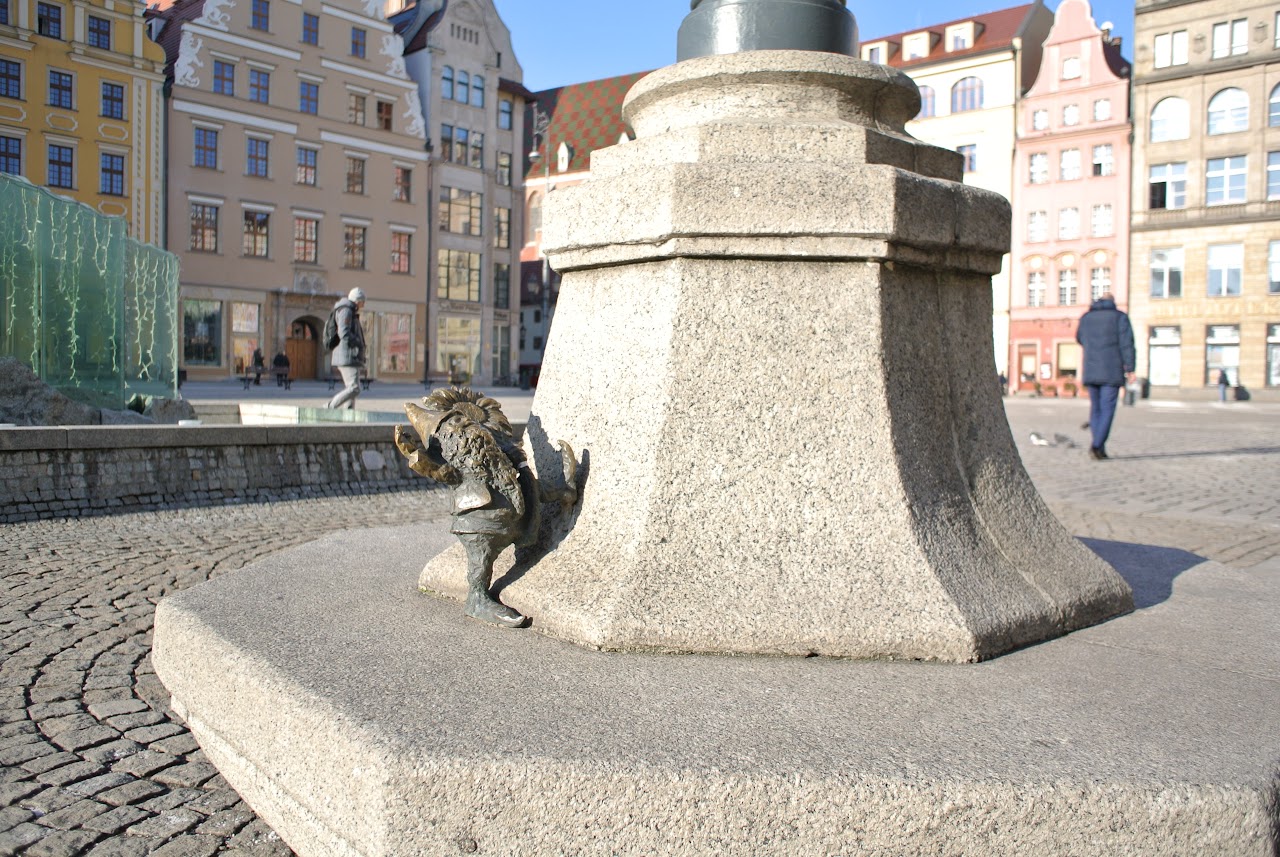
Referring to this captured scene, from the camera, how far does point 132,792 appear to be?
107 inches

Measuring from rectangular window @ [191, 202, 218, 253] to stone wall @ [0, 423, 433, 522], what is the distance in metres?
31.6

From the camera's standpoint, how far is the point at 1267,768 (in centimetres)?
207

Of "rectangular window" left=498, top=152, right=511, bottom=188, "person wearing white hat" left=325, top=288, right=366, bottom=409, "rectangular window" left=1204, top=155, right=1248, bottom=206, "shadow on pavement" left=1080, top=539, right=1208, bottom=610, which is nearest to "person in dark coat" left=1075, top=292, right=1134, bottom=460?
"shadow on pavement" left=1080, top=539, right=1208, bottom=610

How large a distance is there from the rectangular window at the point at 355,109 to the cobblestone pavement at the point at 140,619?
36299mm

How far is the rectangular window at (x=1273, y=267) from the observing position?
1590 inches

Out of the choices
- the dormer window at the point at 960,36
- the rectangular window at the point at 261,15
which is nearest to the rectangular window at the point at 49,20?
the rectangular window at the point at 261,15

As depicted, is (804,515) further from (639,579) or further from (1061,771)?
(1061,771)

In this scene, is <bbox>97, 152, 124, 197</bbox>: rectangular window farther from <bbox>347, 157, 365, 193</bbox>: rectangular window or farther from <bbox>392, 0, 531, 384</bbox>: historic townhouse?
<bbox>392, 0, 531, 384</bbox>: historic townhouse

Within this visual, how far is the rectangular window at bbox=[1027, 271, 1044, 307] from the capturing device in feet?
153

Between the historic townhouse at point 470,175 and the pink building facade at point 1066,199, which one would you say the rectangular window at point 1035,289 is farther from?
the historic townhouse at point 470,175

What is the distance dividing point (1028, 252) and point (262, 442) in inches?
1704

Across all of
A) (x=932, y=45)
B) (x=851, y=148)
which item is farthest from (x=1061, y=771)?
(x=932, y=45)

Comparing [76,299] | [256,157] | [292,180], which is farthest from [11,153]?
[76,299]

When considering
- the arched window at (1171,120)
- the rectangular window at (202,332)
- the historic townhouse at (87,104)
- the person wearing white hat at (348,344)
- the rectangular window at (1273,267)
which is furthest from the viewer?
the arched window at (1171,120)
